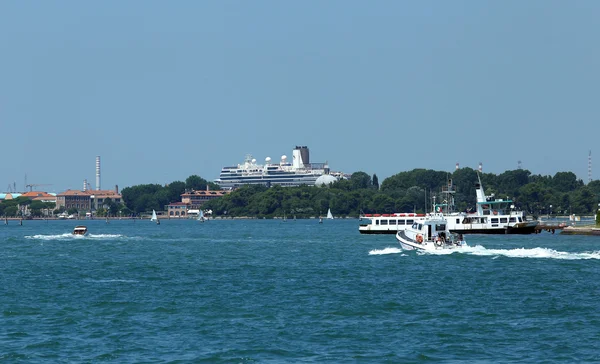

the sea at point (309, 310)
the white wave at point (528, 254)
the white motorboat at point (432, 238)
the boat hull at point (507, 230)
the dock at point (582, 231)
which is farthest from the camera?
the boat hull at point (507, 230)

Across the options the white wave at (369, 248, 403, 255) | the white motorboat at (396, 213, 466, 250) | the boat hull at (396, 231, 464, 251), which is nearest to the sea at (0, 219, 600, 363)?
the boat hull at (396, 231, 464, 251)

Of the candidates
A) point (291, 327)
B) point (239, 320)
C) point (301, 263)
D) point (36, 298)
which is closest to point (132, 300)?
point (36, 298)

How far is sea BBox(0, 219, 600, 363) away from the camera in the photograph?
37.5 m

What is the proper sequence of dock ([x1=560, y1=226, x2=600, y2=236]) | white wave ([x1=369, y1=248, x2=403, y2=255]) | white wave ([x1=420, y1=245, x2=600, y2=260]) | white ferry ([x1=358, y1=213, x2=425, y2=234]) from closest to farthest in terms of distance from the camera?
white wave ([x1=420, y1=245, x2=600, y2=260])
white wave ([x1=369, y1=248, x2=403, y2=255])
dock ([x1=560, y1=226, x2=600, y2=236])
white ferry ([x1=358, y1=213, x2=425, y2=234])

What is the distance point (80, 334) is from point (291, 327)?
882 cm

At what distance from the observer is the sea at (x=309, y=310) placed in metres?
37.5

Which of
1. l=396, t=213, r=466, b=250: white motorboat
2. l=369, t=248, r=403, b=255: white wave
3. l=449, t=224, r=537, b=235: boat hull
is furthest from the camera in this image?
Answer: l=449, t=224, r=537, b=235: boat hull

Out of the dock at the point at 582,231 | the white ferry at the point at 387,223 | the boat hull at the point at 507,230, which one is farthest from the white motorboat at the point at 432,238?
the white ferry at the point at 387,223

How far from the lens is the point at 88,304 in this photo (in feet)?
170

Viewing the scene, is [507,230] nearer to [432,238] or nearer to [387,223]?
[387,223]

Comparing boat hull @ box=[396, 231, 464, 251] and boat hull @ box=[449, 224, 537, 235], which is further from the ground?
boat hull @ box=[449, 224, 537, 235]

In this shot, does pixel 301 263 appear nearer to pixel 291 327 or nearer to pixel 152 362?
pixel 291 327

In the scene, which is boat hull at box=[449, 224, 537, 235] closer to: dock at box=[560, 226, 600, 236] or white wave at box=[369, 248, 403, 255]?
dock at box=[560, 226, 600, 236]

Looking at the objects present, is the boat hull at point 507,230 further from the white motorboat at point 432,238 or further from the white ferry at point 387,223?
the white motorboat at point 432,238
